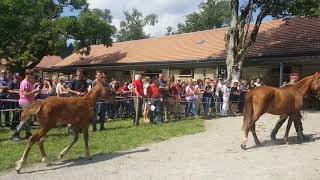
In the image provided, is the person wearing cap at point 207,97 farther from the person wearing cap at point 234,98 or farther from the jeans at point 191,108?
the person wearing cap at point 234,98

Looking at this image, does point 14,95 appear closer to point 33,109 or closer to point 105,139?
point 105,139

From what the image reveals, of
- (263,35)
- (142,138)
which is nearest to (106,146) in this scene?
(142,138)

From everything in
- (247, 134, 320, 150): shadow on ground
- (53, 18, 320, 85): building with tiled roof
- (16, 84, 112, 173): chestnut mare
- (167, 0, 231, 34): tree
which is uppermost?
(167, 0, 231, 34): tree

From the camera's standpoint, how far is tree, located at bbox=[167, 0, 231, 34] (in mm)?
73062

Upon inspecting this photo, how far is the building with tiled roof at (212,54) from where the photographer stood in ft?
91.3

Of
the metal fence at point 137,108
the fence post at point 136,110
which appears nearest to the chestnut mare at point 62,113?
the metal fence at point 137,108

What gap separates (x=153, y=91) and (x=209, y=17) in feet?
189

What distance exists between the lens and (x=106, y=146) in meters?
11.9

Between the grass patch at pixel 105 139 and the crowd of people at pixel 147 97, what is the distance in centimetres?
64

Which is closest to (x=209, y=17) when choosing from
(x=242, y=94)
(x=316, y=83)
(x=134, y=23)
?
(x=134, y=23)

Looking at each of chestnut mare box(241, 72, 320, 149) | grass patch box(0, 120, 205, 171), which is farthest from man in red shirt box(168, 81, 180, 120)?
chestnut mare box(241, 72, 320, 149)

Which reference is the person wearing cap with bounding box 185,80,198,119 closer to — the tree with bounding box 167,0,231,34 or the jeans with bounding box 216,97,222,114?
the jeans with bounding box 216,97,222,114

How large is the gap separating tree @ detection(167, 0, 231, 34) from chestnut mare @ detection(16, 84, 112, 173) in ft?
206

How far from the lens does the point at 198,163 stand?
9773mm
